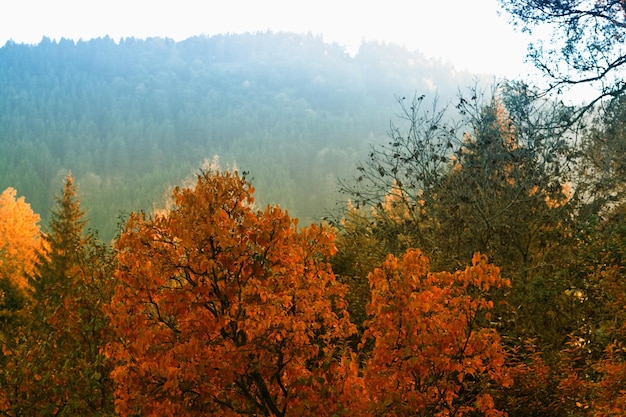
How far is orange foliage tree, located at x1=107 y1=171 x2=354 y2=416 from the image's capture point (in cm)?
663

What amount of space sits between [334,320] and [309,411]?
1068 mm

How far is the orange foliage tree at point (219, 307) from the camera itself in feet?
21.7

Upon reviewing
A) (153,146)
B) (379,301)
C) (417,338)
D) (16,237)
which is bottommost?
(417,338)

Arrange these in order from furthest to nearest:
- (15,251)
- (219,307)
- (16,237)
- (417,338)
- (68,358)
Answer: (16,237)
(15,251)
(68,358)
(219,307)
(417,338)

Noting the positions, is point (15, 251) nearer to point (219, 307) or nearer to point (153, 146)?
point (219, 307)

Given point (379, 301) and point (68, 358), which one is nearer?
point (379, 301)

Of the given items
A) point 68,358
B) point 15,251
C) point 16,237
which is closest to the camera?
point 68,358

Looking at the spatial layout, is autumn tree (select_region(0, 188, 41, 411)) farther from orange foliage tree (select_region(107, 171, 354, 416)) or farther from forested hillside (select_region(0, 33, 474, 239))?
forested hillside (select_region(0, 33, 474, 239))

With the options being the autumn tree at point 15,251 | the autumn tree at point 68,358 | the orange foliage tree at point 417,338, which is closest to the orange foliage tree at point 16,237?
the autumn tree at point 15,251

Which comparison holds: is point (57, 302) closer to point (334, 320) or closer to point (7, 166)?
point (334, 320)

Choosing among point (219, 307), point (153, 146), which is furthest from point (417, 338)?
point (153, 146)

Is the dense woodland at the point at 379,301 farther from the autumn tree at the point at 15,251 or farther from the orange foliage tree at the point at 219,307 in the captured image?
the autumn tree at the point at 15,251

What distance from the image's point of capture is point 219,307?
23.3ft

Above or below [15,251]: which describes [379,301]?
below
